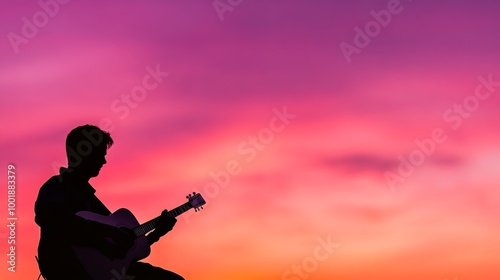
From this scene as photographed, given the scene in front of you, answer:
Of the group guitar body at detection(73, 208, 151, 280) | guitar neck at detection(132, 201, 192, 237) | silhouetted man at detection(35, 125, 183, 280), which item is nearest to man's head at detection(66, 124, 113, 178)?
silhouetted man at detection(35, 125, 183, 280)

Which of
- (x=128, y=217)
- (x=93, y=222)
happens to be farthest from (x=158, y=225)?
(x=93, y=222)

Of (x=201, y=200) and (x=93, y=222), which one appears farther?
(x=201, y=200)

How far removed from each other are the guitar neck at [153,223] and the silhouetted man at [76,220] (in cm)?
33

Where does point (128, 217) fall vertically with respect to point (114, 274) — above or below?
above

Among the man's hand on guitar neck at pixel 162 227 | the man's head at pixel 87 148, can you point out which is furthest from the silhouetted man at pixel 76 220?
the man's hand on guitar neck at pixel 162 227

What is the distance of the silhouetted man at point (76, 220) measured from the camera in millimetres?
7180

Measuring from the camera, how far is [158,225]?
8.08 m

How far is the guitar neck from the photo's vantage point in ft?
26.4

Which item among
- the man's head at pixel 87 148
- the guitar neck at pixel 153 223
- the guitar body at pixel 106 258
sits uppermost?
the man's head at pixel 87 148

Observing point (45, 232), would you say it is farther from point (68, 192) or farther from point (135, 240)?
point (135, 240)

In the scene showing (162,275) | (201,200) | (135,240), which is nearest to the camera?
(162,275)

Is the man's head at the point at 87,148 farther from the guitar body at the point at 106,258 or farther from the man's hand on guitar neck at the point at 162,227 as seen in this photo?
the man's hand on guitar neck at the point at 162,227

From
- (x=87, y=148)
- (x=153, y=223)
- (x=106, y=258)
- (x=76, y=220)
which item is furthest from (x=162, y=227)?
(x=87, y=148)

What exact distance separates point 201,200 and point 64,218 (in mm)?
2009
